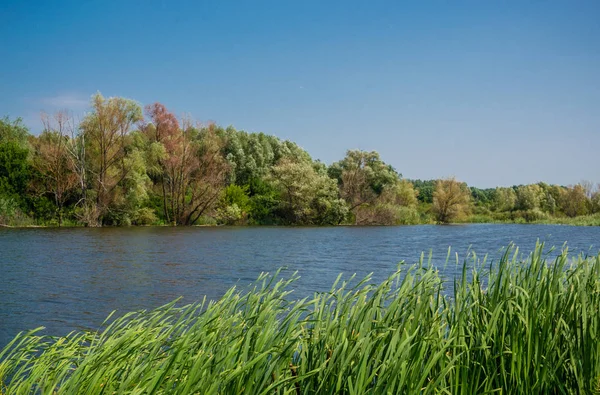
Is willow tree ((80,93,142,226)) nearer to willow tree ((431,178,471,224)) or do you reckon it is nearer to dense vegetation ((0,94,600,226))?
dense vegetation ((0,94,600,226))

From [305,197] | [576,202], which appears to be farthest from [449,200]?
[305,197]

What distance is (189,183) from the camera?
130 ft

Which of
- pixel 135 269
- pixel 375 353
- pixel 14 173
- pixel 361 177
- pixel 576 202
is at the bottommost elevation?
pixel 135 269

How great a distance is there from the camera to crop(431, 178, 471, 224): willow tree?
→ 4994 cm

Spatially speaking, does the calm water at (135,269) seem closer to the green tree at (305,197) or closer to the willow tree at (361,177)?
the green tree at (305,197)

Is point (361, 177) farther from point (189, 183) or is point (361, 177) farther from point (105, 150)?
point (105, 150)

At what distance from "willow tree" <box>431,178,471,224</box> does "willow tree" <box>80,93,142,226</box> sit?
30.3 meters

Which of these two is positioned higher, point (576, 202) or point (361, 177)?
point (361, 177)

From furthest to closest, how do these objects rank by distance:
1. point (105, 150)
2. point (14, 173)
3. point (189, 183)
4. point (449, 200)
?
1. point (449, 200)
2. point (189, 183)
3. point (105, 150)
4. point (14, 173)

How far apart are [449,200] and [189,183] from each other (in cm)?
2570

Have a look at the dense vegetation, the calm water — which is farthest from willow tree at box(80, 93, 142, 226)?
the calm water

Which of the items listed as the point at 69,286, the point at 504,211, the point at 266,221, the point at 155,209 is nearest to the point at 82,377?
the point at 69,286

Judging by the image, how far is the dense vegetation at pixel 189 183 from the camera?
105 ft

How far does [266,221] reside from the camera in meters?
41.4
